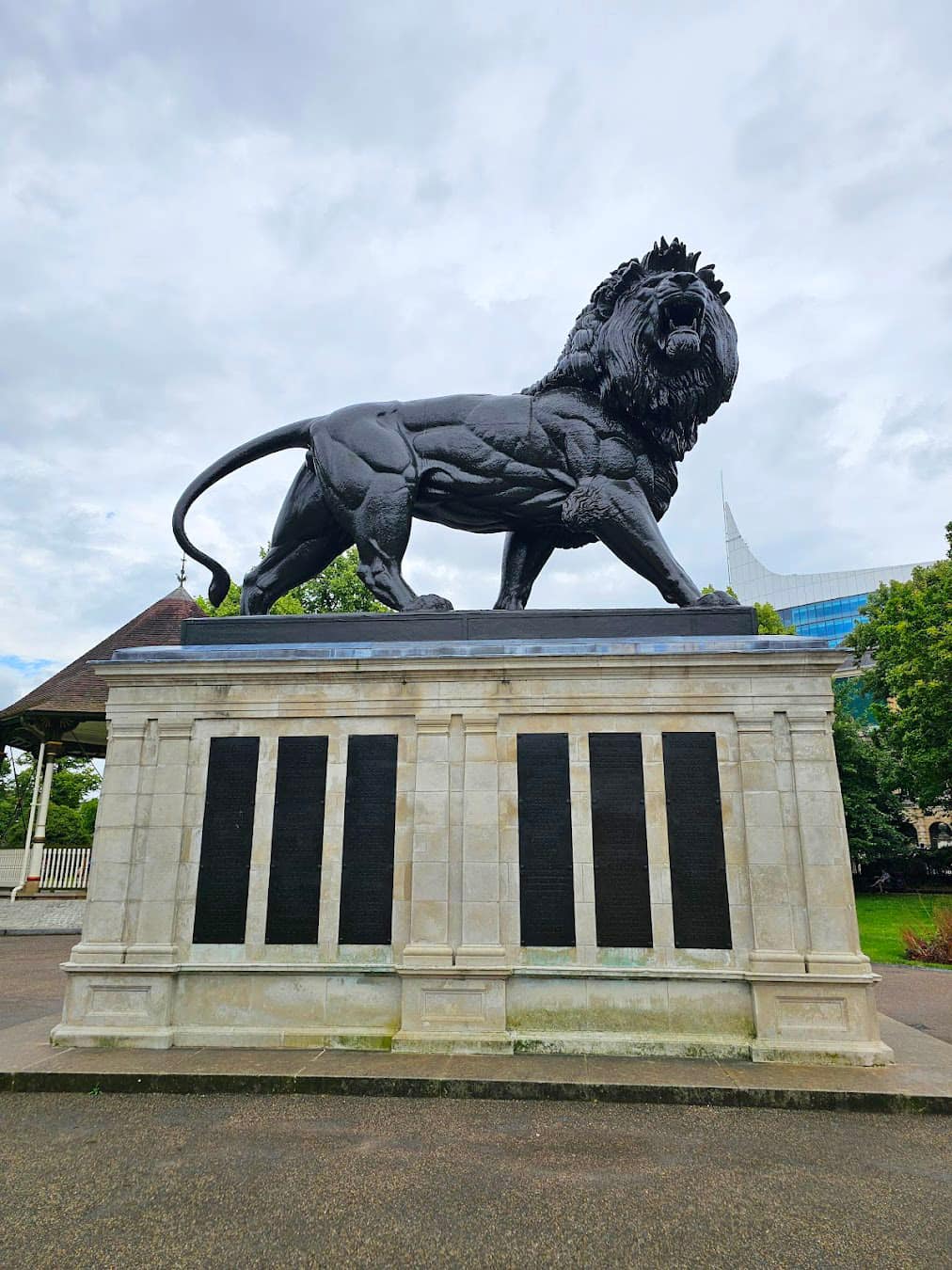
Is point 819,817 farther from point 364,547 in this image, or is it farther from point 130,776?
point 130,776

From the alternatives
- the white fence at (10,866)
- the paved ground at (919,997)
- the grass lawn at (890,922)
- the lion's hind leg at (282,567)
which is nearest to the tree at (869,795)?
the grass lawn at (890,922)

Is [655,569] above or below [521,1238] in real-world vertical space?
above

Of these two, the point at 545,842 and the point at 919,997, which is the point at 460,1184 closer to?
the point at 545,842

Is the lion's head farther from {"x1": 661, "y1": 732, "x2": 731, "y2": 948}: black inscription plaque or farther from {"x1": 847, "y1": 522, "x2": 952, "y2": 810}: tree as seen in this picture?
{"x1": 847, "y1": 522, "x2": 952, "y2": 810}: tree

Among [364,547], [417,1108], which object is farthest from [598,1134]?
[364,547]

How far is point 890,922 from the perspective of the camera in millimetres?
27969

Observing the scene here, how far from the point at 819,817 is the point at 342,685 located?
197 inches

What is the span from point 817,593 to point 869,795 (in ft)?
299

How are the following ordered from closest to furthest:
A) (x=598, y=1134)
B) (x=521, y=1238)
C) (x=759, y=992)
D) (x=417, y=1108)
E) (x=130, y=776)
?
(x=521, y=1238), (x=598, y=1134), (x=417, y=1108), (x=759, y=992), (x=130, y=776)

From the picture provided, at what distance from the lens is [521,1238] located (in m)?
4.30

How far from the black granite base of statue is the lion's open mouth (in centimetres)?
294

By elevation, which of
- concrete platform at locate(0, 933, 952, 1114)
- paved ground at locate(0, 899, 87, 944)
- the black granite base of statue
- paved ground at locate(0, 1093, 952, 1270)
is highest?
the black granite base of statue

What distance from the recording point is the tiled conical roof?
28.5 meters

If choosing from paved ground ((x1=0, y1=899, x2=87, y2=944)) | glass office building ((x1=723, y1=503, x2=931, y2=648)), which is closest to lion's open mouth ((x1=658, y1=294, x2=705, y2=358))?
paved ground ((x1=0, y1=899, x2=87, y2=944))
